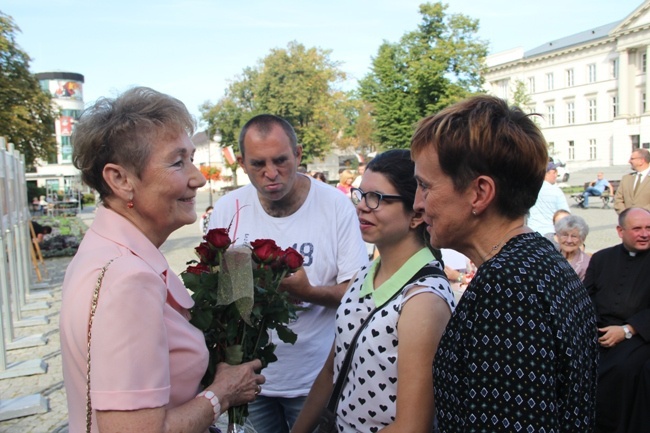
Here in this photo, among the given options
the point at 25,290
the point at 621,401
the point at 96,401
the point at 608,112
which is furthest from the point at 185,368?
the point at 608,112

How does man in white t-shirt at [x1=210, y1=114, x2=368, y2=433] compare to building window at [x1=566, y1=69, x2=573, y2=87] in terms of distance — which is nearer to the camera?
man in white t-shirt at [x1=210, y1=114, x2=368, y2=433]

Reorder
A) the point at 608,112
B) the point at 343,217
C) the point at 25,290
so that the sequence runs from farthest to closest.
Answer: the point at 608,112 → the point at 25,290 → the point at 343,217

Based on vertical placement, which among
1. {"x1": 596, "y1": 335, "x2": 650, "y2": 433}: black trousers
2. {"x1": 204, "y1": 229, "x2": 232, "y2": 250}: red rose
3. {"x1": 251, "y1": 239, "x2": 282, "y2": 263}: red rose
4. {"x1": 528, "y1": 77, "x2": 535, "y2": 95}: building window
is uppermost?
{"x1": 528, "y1": 77, "x2": 535, "y2": 95}: building window

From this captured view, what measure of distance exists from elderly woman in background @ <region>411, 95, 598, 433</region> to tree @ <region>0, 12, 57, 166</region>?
24711mm

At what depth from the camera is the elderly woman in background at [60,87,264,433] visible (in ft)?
4.91

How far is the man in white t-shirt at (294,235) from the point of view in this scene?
2975 millimetres

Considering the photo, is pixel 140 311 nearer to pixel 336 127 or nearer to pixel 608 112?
pixel 336 127

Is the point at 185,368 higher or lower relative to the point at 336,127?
lower

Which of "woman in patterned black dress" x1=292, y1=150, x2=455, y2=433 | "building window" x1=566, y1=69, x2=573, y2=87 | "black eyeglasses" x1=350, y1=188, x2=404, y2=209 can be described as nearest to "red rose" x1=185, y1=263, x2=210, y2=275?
"woman in patterned black dress" x1=292, y1=150, x2=455, y2=433

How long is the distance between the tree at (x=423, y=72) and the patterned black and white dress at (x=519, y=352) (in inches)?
1750

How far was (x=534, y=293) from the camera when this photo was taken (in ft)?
4.48

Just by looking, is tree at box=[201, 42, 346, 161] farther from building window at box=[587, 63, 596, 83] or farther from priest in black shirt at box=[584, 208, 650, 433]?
priest in black shirt at box=[584, 208, 650, 433]

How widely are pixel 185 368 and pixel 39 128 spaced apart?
2807 centimetres

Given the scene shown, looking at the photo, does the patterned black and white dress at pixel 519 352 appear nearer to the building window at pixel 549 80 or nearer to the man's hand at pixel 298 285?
the man's hand at pixel 298 285
